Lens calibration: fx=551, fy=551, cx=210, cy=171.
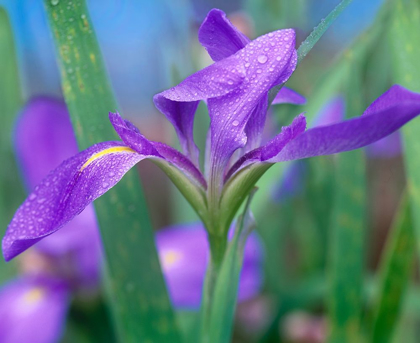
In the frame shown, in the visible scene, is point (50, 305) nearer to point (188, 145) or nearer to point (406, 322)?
point (188, 145)

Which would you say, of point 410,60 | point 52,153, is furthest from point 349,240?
point 52,153

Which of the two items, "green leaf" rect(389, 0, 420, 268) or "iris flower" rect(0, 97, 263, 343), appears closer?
"green leaf" rect(389, 0, 420, 268)

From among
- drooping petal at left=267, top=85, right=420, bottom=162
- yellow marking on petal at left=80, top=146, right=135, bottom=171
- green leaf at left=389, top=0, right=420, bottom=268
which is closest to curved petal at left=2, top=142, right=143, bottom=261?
yellow marking on petal at left=80, top=146, right=135, bottom=171

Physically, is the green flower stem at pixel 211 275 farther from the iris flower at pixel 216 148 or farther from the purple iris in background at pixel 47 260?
the purple iris in background at pixel 47 260

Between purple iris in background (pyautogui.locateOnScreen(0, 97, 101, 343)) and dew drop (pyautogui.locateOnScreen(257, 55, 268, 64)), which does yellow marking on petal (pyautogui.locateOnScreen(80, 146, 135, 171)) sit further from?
purple iris in background (pyautogui.locateOnScreen(0, 97, 101, 343))

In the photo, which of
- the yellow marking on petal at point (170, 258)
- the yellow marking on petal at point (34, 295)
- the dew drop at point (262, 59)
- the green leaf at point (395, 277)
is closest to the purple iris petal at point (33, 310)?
the yellow marking on petal at point (34, 295)

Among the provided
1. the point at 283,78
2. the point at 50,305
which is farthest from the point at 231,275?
the point at 50,305
